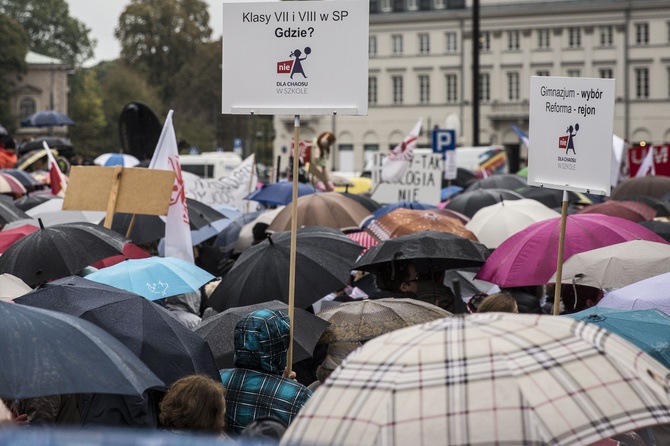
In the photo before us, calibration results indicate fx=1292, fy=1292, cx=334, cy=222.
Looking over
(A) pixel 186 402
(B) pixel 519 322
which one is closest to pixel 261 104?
(A) pixel 186 402

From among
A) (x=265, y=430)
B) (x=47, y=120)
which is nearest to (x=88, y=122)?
(x=47, y=120)

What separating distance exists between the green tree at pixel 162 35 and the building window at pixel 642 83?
29.1 m

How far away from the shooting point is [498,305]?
625 cm

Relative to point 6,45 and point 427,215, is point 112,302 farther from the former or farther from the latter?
point 6,45

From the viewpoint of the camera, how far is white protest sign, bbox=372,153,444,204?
15180mm

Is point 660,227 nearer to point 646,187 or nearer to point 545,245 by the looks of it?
point 545,245

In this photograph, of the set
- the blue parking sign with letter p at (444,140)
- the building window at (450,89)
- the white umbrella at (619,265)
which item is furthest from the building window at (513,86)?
the white umbrella at (619,265)

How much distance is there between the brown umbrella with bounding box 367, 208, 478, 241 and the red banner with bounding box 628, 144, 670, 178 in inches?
418

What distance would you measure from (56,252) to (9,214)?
2.98 metres

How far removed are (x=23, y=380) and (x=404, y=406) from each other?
1526 mm

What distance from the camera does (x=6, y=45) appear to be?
88438mm

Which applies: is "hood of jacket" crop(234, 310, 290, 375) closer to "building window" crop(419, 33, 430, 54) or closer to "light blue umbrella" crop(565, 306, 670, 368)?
"light blue umbrella" crop(565, 306, 670, 368)

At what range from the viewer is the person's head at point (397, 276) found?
8.31 metres

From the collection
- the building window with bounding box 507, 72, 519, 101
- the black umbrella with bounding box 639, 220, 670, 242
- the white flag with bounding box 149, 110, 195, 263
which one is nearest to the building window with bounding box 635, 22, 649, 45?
Answer: the building window with bounding box 507, 72, 519, 101
